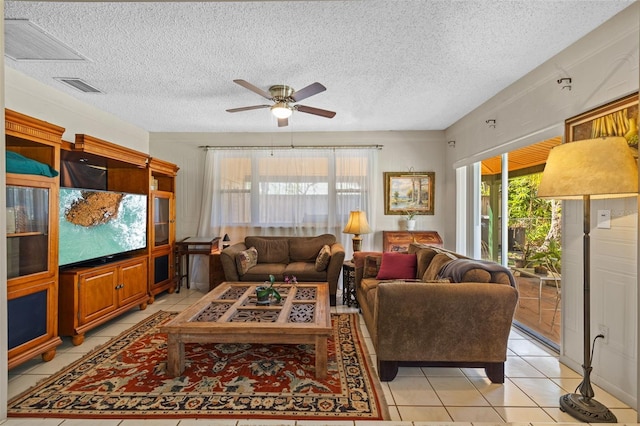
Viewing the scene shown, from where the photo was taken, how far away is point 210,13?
213 cm

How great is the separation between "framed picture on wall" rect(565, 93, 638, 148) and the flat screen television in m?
4.48

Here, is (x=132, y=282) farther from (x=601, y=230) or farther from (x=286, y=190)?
(x=601, y=230)

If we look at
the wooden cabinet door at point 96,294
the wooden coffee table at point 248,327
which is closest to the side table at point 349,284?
the wooden coffee table at point 248,327

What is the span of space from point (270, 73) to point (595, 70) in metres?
2.60

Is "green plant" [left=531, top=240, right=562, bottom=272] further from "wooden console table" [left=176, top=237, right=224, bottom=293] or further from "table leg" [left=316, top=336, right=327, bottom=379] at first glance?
"wooden console table" [left=176, top=237, right=224, bottom=293]

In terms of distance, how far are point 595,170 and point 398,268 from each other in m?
2.04

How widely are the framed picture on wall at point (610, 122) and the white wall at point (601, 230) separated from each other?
2.1 inches

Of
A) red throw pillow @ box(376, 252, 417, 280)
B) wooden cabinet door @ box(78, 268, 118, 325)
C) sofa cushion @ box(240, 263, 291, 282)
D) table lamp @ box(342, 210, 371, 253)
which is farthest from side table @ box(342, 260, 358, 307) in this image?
wooden cabinet door @ box(78, 268, 118, 325)

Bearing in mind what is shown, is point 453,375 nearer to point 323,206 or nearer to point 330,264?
point 330,264

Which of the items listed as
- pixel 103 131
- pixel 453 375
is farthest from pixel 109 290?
pixel 453 375

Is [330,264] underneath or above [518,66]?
underneath

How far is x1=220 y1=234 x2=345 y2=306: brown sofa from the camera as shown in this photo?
4.13 metres

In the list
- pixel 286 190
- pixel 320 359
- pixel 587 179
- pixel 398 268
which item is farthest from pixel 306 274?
pixel 587 179

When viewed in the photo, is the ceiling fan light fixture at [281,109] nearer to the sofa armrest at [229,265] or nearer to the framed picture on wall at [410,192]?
the sofa armrest at [229,265]
